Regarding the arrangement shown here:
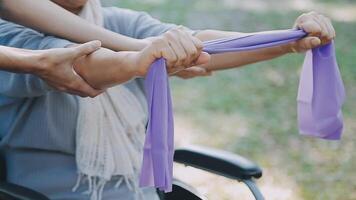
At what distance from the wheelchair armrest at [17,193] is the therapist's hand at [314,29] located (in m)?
0.78

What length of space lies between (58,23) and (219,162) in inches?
29.3

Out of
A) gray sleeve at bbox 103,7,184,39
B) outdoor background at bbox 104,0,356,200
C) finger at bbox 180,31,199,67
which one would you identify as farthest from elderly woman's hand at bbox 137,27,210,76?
outdoor background at bbox 104,0,356,200

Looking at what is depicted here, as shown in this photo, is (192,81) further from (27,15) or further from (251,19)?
(27,15)

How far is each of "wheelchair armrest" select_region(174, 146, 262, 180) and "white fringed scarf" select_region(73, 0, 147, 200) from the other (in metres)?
0.26

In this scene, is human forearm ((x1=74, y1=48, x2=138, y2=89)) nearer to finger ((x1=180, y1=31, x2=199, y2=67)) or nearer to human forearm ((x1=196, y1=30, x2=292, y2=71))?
finger ((x1=180, y1=31, x2=199, y2=67))

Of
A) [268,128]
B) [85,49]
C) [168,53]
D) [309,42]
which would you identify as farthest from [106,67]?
[268,128]

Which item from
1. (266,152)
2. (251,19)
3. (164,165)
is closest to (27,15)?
(164,165)

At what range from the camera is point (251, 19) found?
7.16 meters

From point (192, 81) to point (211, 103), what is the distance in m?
0.49

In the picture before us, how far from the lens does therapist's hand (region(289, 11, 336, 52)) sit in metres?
1.85

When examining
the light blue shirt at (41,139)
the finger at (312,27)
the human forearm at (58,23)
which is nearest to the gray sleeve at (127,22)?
the light blue shirt at (41,139)

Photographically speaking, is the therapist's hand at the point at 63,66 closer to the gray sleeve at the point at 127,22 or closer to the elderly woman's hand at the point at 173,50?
the elderly woman's hand at the point at 173,50

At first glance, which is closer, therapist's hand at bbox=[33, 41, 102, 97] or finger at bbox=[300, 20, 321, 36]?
therapist's hand at bbox=[33, 41, 102, 97]

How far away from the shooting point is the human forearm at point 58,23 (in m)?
1.82
